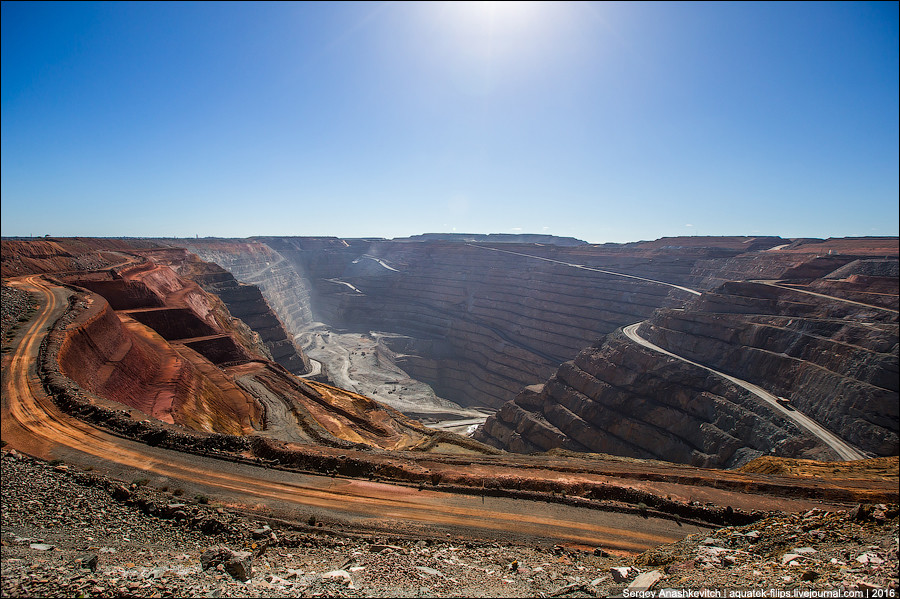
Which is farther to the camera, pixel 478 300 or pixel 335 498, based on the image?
pixel 478 300

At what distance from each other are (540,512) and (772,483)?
38.7ft

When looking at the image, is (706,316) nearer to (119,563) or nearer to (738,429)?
(738,429)

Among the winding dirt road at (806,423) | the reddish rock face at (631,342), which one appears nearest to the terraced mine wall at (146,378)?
the reddish rock face at (631,342)

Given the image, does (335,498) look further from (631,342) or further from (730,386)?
(631,342)

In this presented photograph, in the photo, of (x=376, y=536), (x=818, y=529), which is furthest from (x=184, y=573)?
(x=818, y=529)

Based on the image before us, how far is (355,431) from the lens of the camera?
31859mm

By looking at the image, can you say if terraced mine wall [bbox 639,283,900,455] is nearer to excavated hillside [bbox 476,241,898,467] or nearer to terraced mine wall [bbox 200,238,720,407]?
excavated hillside [bbox 476,241,898,467]

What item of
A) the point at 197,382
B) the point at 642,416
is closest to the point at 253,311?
the point at 197,382

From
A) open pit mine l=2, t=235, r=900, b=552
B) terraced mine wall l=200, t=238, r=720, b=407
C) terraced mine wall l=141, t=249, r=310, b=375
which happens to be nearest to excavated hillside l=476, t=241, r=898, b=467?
open pit mine l=2, t=235, r=900, b=552

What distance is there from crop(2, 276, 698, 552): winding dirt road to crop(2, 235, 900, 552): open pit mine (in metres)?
0.11

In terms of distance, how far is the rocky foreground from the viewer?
836 centimetres

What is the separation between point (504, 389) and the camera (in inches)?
3344

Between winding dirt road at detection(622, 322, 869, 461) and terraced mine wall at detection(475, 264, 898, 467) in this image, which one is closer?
winding dirt road at detection(622, 322, 869, 461)

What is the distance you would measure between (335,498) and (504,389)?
7237 centimetres
